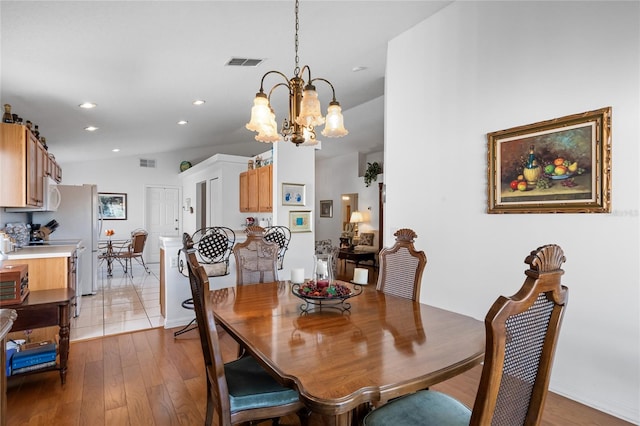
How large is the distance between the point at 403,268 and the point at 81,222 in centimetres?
518

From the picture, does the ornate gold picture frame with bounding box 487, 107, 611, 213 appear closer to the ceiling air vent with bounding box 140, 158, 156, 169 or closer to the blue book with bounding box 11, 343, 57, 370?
the blue book with bounding box 11, 343, 57, 370

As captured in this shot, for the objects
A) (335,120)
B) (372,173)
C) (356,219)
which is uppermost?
(372,173)

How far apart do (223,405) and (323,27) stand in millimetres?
2881

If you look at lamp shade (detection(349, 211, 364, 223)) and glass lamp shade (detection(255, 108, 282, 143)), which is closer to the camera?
glass lamp shade (detection(255, 108, 282, 143))

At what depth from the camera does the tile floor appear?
12.1ft

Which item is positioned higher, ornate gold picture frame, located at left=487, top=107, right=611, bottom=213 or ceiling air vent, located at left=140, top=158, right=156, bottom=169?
ceiling air vent, located at left=140, top=158, right=156, bottom=169

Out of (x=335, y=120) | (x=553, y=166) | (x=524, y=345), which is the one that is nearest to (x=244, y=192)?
(x=335, y=120)

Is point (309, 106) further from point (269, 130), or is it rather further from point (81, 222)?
point (81, 222)

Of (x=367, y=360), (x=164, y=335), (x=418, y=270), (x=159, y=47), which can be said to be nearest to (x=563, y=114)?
(x=418, y=270)

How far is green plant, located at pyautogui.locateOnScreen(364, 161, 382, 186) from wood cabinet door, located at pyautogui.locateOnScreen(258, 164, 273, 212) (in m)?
3.01

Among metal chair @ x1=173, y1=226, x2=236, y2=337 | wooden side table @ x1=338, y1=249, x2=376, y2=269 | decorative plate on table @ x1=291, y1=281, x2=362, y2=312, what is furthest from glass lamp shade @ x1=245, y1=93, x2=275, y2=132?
wooden side table @ x1=338, y1=249, x2=376, y2=269

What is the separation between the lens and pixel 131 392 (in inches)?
93.1

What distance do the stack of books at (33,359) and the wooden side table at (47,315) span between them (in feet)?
0.12

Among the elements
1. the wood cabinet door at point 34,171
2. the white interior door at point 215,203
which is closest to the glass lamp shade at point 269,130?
the wood cabinet door at point 34,171
